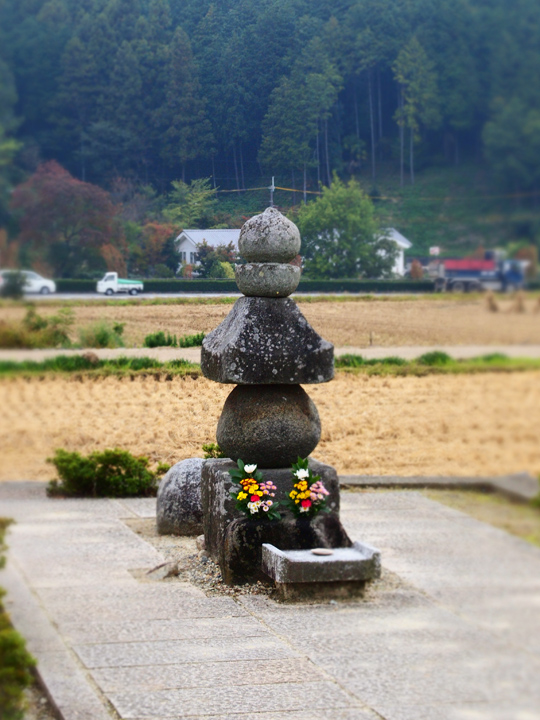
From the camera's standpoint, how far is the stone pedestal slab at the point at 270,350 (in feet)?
16.0

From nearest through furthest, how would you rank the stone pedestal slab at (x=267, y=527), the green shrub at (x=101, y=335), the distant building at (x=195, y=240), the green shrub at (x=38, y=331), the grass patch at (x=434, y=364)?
the grass patch at (x=434, y=364), the green shrub at (x=38, y=331), the stone pedestal slab at (x=267, y=527), the distant building at (x=195, y=240), the green shrub at (x=101, y=335)

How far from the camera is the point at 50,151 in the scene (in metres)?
5.05

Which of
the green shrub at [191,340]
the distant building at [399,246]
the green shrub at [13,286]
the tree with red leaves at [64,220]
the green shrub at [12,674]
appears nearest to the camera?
the green shrub at [12,674]

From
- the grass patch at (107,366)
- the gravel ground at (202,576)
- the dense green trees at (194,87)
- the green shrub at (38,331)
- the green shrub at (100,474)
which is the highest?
the dense green trees at (194,87)

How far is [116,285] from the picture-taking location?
575 cm

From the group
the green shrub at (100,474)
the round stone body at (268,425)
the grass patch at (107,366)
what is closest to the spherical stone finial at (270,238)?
the round stone body at (268,425)

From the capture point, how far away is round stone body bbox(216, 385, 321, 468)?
16.4ft

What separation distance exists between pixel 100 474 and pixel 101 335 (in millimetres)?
1523

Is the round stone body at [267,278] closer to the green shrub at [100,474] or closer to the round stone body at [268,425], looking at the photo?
the round stone body at [268,425]

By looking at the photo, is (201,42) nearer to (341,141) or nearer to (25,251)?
(341,141)

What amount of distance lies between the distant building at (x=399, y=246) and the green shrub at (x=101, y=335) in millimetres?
2543

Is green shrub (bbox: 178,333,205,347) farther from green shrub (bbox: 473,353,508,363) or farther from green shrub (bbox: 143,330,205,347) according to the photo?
green shrub (bbox: 473,353,508,363)

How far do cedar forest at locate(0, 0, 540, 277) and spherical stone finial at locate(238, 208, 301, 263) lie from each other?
0.36m

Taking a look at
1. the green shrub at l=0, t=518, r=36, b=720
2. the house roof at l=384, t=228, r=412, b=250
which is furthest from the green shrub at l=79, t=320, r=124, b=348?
the green shrub at l=0, t=518, r=36, b=720
